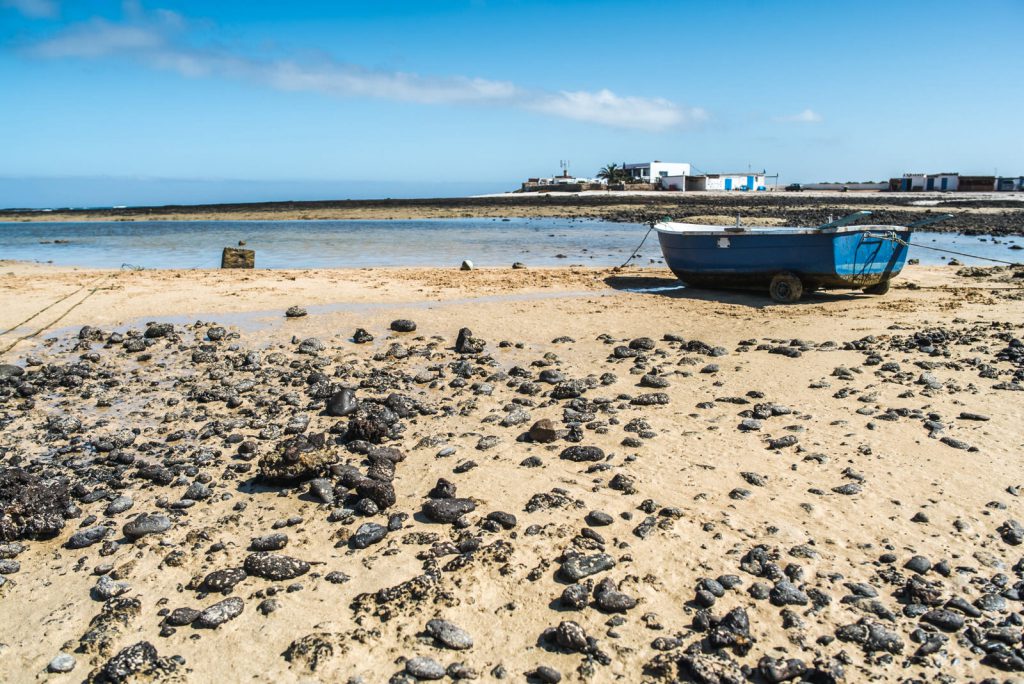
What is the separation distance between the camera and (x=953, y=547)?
5.71m

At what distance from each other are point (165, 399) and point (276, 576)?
5.00m

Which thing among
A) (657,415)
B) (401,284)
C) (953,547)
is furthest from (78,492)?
(401,284)

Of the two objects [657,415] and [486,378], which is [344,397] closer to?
[486,378]

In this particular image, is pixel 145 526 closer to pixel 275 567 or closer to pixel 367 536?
pixel 275 567

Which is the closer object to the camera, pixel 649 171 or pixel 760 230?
pixel 760 230

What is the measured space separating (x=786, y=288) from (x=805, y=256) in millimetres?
762

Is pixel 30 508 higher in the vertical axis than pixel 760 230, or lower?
lower

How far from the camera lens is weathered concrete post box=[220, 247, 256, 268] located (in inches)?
979

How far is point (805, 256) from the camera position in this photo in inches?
632

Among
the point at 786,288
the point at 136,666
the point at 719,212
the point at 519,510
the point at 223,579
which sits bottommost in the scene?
the point at 136,666

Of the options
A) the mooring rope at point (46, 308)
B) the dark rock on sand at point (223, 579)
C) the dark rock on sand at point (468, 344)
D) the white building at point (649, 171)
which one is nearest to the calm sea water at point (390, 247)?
the mooring rope at point (46, 308)

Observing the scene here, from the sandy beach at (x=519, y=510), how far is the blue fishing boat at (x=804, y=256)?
161 inches

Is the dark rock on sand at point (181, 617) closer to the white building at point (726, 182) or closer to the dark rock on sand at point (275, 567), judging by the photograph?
the dark rock on sand at point (275, 567)

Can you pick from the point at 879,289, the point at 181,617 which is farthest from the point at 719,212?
the point at 181,617
